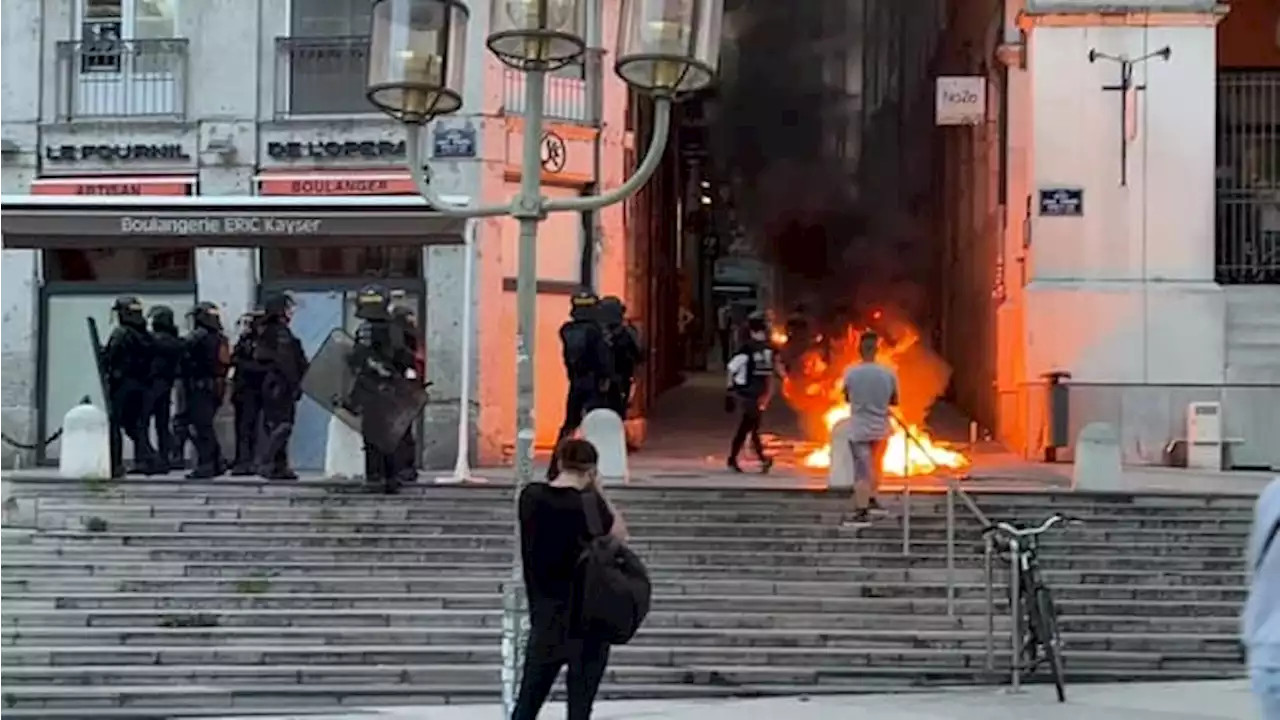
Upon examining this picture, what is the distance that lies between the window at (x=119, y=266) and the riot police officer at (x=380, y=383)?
5482mm

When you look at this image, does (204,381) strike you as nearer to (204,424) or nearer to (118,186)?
(204,424)

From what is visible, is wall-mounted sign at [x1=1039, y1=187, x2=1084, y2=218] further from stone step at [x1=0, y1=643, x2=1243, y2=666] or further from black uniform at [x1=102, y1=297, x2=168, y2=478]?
black uniform at [x1=102, y1=297, x2=168, y2=478]

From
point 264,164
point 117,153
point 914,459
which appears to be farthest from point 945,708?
point 117,153

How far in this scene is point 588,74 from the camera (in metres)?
19.5

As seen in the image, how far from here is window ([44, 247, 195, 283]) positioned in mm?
19234

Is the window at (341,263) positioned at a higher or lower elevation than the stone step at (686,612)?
higher

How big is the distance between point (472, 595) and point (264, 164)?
29.1 ft

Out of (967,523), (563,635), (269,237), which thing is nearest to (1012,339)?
(967,523)

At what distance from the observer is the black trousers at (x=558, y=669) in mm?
7426

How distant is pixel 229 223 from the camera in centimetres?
1662

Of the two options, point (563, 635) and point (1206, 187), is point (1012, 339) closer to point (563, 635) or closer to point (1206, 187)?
point (1206, 187)

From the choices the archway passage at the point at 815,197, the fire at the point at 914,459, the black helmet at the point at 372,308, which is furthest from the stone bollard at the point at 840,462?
the archway passage at the point at 815,197

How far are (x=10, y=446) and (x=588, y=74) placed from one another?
307 inches

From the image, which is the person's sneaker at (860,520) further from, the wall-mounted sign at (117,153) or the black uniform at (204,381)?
the wall-mounted sign at (117,153)
